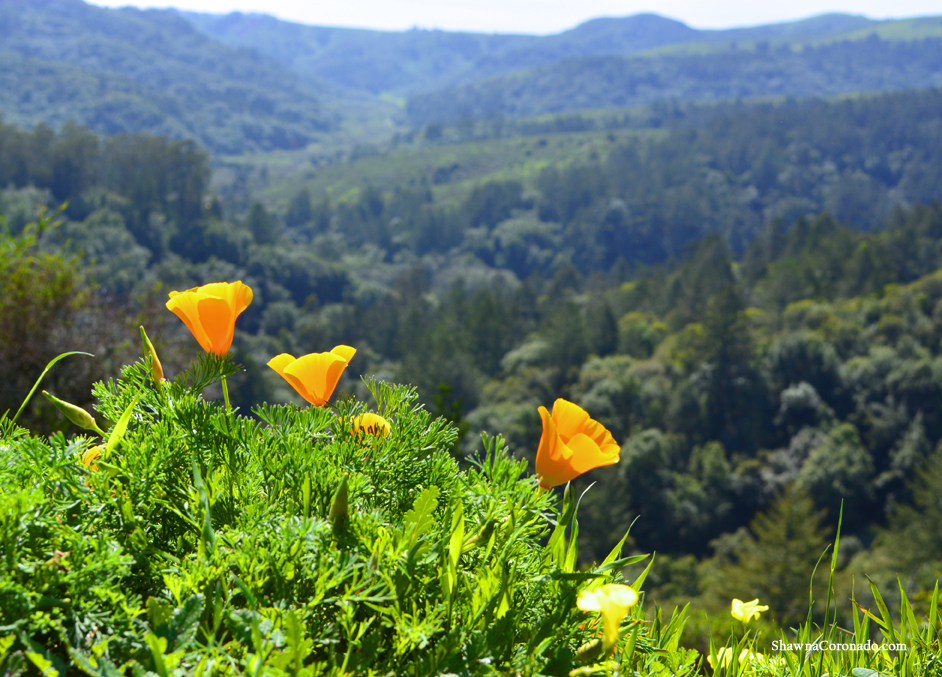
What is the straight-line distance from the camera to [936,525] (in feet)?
91.9

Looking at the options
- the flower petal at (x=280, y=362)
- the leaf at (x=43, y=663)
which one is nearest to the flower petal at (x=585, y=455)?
the flower petal at (x=280, y=362)

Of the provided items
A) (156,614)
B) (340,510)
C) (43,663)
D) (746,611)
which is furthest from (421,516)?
(746,611)

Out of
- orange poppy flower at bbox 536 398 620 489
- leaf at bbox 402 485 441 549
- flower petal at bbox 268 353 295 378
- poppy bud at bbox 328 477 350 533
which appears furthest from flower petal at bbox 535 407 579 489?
flower petal at bbox 268 353 295 378

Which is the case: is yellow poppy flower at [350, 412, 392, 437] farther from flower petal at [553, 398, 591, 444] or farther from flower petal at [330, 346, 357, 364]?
Answer: flower petal at [553, 398, 591, 444]

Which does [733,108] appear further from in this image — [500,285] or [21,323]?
[21,323]

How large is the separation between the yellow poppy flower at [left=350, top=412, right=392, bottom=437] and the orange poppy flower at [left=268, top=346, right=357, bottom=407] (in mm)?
85

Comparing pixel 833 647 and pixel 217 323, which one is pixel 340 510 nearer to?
pixel 217 323

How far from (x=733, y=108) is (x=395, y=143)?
8036cm

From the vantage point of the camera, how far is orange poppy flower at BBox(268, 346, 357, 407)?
51.9 inches

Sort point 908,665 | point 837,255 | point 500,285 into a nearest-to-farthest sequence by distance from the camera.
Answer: point 908,665 → point 837,255 → point 500,285

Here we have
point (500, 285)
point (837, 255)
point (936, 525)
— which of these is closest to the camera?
point (936, 525)

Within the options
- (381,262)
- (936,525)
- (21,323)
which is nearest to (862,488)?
(936,525)

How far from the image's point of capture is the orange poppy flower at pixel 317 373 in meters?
1.32

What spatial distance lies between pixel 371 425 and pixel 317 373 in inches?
5.9
